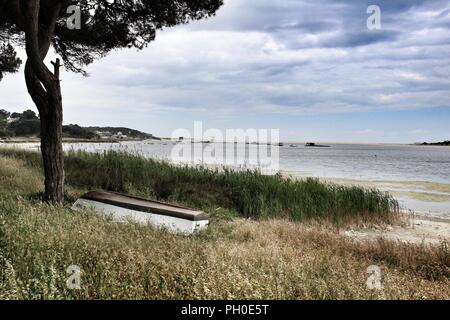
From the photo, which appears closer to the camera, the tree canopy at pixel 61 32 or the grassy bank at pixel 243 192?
the tree canopy at pixel 61 32

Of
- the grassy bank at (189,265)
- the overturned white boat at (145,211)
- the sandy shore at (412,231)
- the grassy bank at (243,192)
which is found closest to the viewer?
the grassy bank at (189,265)

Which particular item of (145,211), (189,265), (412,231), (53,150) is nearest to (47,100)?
(53,150)

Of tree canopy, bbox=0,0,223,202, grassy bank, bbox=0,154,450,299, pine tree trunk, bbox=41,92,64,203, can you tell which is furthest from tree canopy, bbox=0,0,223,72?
grassy bank, bbox=0,154,450,299

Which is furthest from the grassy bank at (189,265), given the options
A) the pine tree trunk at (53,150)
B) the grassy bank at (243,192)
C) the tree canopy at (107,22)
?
the tree canopy at (107,22)

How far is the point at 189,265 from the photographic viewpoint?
17.3ft

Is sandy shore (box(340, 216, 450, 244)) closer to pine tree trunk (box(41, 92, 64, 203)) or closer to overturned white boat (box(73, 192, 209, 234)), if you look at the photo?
overturned white boat (box(73, 192, 209, 234))

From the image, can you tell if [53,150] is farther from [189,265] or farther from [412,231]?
[412,231]

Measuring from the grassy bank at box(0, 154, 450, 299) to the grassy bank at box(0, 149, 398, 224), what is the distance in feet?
15.9

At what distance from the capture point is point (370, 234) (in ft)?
39.4

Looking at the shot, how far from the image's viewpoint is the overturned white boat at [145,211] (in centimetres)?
895

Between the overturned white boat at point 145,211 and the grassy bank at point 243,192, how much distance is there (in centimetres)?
262

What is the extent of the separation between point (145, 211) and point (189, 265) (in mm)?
4508

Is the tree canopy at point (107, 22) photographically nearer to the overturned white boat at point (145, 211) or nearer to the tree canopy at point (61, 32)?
the tree canopy at point (61, 32)
